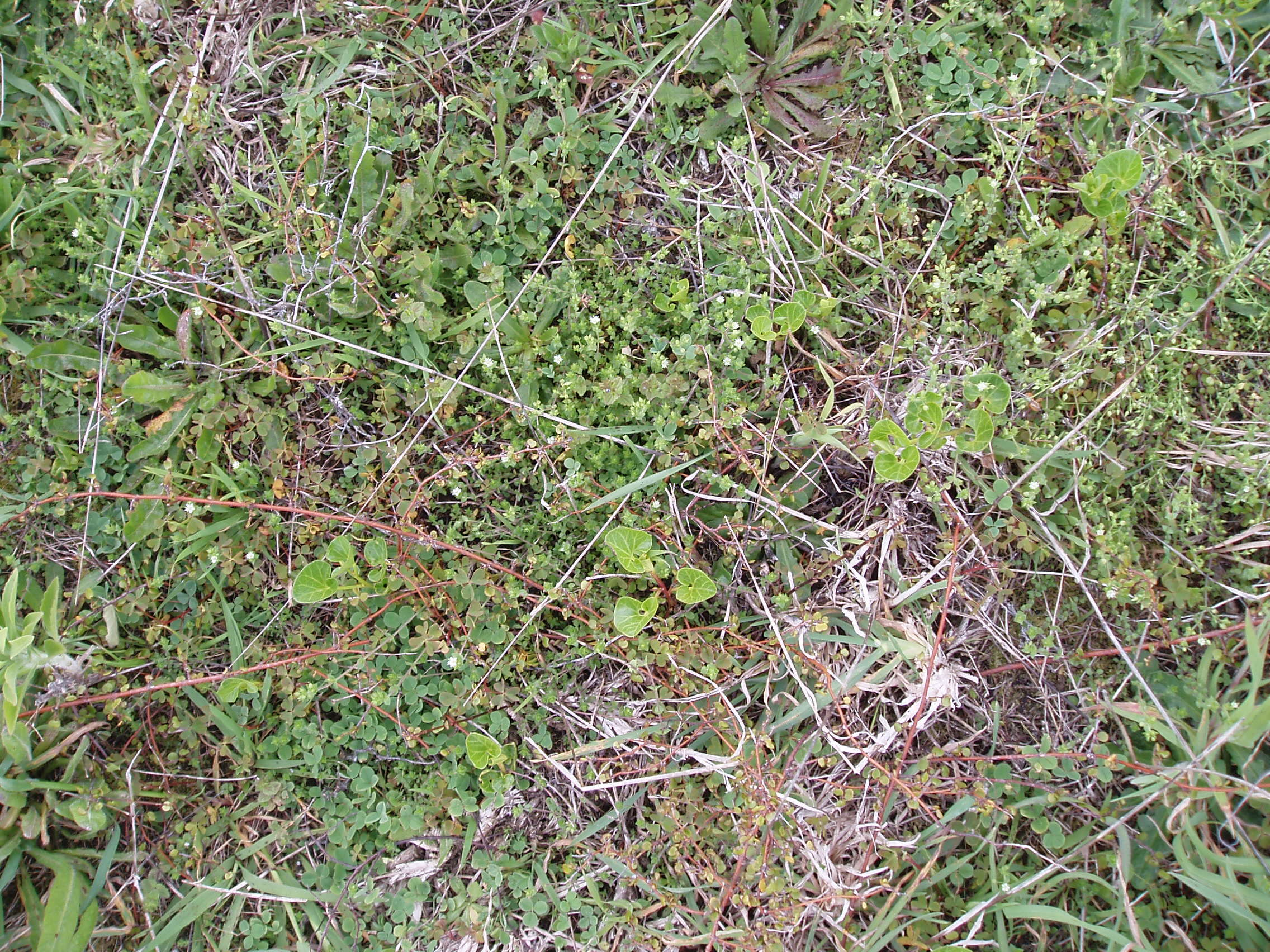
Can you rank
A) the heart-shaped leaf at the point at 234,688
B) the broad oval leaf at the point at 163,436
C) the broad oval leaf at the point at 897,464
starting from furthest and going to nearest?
the broad oval leaf at the point at 163,436 < the heart-shaped leaf at the point at 234,688 < the broad oval leaf at the point at 897,464

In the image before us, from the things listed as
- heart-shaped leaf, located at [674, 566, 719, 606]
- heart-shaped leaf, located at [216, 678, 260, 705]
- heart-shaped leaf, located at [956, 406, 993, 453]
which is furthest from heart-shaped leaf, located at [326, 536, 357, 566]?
heart-shaped leaf, located at [956, 406, 993, 453]

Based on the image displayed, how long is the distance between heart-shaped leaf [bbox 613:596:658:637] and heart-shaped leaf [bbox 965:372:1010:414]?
130cm

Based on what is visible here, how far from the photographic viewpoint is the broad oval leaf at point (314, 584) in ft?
8.68

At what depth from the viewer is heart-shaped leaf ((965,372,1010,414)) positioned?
2.68 metres

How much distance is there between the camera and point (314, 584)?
266 cm

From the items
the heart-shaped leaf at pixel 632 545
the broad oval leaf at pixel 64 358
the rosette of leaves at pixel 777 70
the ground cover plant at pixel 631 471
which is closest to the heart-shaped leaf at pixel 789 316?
the ground cover plant at pixel 631 471

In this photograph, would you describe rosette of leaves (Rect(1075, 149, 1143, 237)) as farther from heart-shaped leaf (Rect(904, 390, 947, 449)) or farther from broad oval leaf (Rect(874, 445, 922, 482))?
broad oval leaf (Rect(874, 445, 922, 482))

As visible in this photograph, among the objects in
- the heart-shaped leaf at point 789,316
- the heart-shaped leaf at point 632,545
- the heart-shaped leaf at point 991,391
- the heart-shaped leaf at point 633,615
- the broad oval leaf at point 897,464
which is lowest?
the heart-shaped leaf at point 633,615

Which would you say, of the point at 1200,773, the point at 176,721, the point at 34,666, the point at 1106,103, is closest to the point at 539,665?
the point at 176,721

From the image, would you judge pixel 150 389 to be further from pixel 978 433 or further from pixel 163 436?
pixel 978 433

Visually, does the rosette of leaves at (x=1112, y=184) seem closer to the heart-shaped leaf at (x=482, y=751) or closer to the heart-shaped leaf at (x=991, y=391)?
the heart-shaped leaf at (x=991, y=391)

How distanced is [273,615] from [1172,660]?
325 cm

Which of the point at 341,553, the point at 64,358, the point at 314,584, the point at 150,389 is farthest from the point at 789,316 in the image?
the point at 64,358

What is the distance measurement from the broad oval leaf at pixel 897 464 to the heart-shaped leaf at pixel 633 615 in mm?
878
